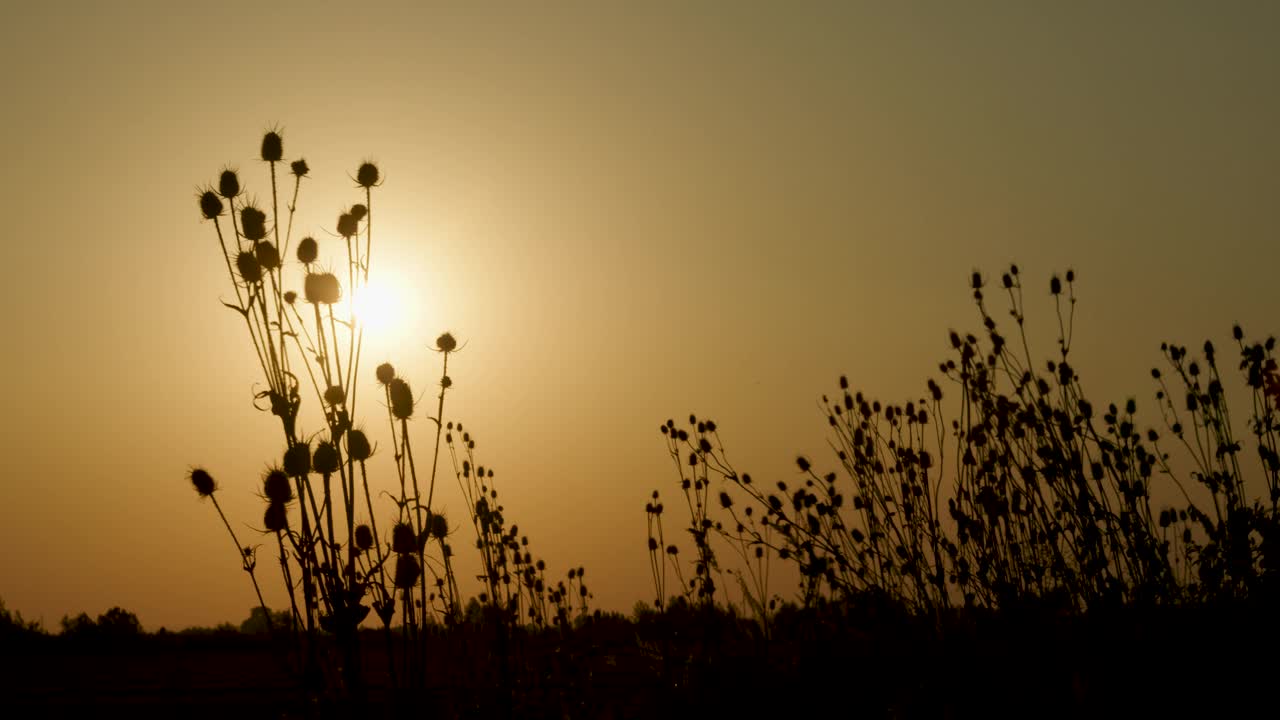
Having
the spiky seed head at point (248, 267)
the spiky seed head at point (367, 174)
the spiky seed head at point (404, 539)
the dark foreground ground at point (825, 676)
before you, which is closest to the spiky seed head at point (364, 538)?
the spiky seed head at point (404, 539)

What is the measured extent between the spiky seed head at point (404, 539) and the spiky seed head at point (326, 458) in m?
0.46

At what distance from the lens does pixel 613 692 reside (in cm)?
595

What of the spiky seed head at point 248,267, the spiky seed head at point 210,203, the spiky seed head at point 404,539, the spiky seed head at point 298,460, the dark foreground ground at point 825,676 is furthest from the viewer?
the spiky seed head at point 210,203

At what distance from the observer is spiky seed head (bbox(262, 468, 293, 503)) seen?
12.6 feet

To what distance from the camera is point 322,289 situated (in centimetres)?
403

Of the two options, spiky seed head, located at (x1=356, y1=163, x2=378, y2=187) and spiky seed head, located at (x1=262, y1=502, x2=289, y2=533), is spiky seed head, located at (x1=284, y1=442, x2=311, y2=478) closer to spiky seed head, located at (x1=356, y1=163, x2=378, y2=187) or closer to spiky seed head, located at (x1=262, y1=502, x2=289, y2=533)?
spiky seed head, located at (x1=262, y1=502, x2=289, y2=533)

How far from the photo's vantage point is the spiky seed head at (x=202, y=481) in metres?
4.03

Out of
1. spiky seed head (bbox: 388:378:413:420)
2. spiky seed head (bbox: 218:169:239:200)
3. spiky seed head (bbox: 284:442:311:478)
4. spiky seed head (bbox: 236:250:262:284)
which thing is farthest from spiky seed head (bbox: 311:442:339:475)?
spiky seed head (bbox: 218:169:239:200)

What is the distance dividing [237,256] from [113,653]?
709 centimetres

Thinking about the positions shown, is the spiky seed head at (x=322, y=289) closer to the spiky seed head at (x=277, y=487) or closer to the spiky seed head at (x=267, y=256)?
the spiky seed head at (x=267, y=256)

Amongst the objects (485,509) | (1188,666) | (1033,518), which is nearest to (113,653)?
(485,509)

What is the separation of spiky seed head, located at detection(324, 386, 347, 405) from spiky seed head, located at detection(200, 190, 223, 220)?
0.99 metres

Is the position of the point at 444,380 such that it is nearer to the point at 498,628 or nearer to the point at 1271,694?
the point at 498,628

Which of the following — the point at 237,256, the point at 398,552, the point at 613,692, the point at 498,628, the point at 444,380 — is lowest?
the point at 613,692
